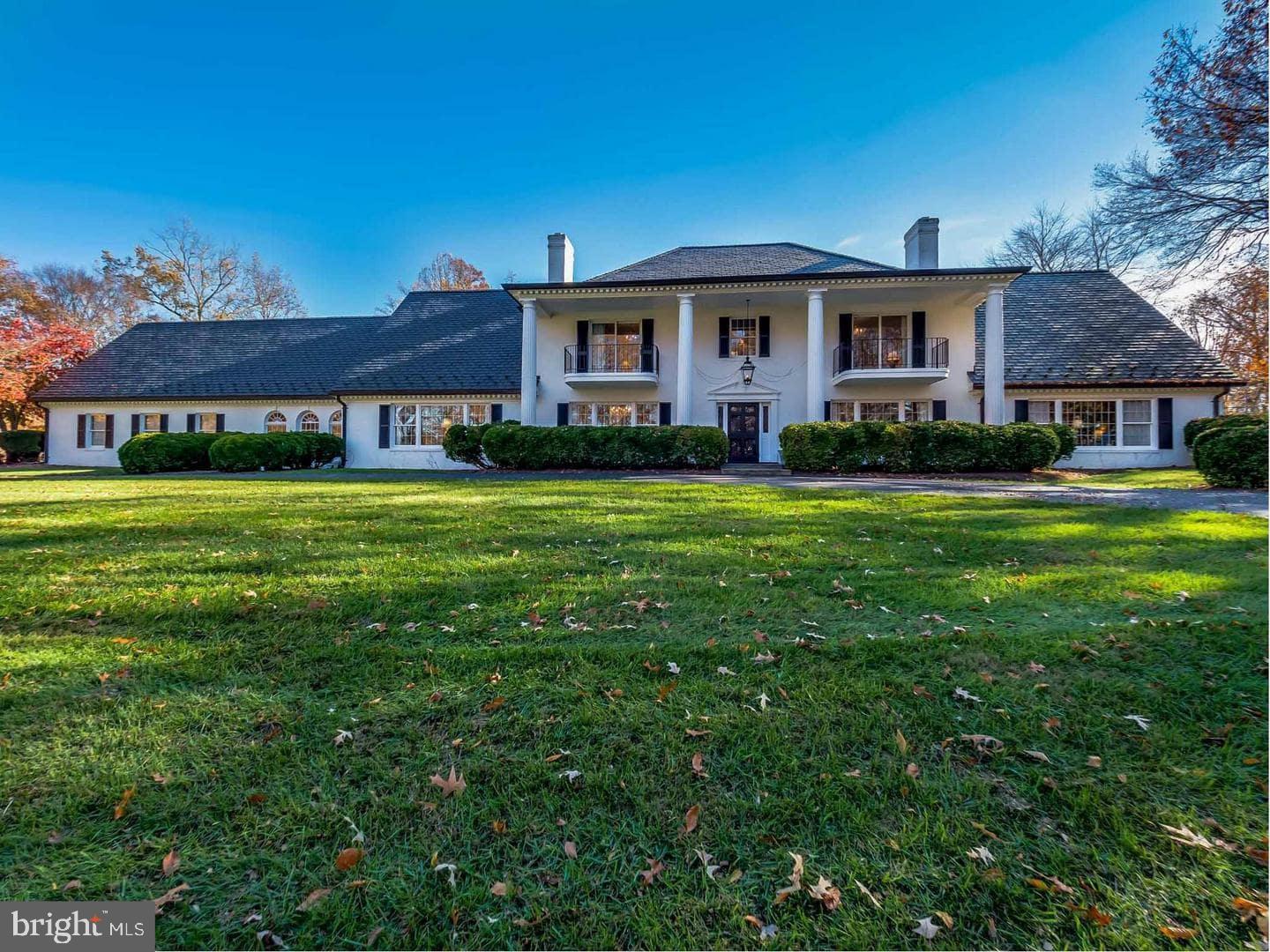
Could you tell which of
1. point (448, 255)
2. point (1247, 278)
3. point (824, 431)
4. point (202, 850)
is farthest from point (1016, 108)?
point (448, 255)

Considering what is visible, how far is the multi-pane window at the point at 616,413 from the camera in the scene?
19.2 meters

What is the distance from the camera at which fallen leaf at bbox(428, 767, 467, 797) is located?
195 cm

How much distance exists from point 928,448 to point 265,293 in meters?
38.5

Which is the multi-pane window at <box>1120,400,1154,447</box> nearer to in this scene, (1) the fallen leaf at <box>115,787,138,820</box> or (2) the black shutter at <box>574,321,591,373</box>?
(2) the black shutter at <box>574,321,591,373</box>

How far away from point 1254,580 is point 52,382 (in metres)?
35.5

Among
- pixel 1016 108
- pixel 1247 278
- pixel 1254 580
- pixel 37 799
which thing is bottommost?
pixel 37 799

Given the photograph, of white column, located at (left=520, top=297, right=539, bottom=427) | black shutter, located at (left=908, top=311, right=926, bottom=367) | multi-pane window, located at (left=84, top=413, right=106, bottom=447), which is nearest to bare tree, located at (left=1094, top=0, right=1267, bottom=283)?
black shutter, located at (left=908, top=311, right=926, bottom=367)

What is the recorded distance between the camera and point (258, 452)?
53.1 feet

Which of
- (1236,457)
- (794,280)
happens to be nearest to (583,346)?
(794,280)

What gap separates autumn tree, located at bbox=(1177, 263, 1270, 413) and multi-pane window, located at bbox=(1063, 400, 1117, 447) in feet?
14.2

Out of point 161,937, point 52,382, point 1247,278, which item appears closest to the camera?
point 161,937

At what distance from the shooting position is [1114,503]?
7648 mm

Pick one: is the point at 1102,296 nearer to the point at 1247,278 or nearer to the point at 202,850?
the point at 1247,278

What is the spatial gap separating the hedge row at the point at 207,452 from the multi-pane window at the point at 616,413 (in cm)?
937
